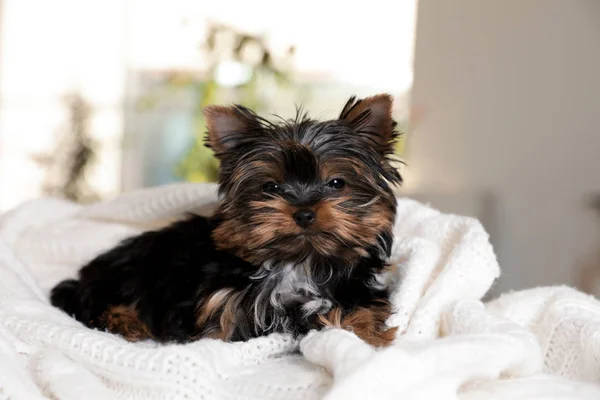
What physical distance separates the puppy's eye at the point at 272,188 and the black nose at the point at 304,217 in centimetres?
21

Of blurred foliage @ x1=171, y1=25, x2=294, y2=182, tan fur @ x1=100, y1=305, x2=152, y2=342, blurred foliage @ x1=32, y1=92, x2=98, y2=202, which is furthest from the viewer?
blurred foliage @ x1=32, y1=92, x2=98, y2=202

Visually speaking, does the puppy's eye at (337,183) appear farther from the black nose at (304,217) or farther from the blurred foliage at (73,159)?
the blurred foliage at (73,159)

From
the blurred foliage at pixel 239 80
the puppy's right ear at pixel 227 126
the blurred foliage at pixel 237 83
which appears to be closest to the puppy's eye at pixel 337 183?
the puppy's right ear at pixel 227 126

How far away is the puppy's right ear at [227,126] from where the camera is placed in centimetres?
259

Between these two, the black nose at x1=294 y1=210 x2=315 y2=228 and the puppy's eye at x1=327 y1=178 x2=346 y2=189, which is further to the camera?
the puppy's eye at x1=327 y1=178 x2=346 y2=189

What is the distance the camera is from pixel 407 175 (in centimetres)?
597

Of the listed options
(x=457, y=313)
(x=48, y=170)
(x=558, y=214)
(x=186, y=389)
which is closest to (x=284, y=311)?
(x=457, y=313)

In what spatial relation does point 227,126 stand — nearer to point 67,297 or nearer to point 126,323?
point 126,323

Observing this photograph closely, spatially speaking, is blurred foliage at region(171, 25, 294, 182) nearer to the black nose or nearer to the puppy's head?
the puppy's head

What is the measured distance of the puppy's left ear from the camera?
101 inches

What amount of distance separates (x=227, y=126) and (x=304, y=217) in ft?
1.84

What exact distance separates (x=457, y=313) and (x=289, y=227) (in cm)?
62

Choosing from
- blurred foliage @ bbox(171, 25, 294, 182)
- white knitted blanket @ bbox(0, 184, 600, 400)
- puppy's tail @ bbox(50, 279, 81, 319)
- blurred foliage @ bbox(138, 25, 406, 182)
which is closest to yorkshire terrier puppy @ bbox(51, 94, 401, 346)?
white knitted blanket @ bbox(0, 184, 600, 400)

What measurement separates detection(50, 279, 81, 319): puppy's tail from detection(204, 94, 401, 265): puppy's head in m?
0.80
